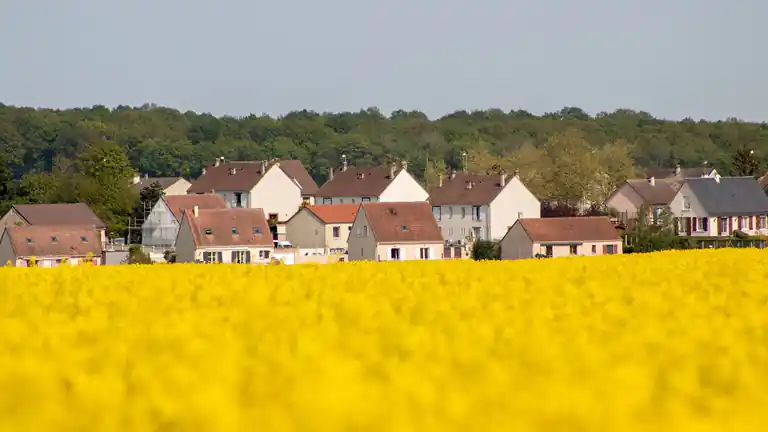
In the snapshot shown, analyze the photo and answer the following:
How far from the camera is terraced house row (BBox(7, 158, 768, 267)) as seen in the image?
240 ft

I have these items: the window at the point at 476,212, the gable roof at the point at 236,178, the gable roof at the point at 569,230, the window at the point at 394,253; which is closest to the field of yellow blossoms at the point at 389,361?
the gable roof at the point at 569,230

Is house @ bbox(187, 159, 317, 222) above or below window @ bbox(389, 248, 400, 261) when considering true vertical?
above

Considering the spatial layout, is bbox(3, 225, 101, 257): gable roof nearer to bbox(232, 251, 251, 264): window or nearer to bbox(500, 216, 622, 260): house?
bbox(232, 251, 251, 264): window

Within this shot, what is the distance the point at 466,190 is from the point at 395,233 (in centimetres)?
2378

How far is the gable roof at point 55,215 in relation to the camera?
8762 centimetres

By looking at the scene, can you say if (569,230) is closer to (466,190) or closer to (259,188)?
(466,190)

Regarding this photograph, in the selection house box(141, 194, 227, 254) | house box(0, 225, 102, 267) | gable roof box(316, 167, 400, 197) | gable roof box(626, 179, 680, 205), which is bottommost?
house box(0, 225, 102, 267)

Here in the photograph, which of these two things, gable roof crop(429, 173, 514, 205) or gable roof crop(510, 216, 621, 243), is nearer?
gable roof crop(510, 216, 621, 243)

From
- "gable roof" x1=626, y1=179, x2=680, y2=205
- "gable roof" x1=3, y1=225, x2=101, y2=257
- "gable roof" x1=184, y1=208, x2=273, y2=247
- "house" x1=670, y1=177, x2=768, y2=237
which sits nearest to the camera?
"gable roof" x1=3, y1=225, x2=101, y2=257

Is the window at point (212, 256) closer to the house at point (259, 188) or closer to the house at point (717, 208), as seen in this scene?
the house at point (259, 188)

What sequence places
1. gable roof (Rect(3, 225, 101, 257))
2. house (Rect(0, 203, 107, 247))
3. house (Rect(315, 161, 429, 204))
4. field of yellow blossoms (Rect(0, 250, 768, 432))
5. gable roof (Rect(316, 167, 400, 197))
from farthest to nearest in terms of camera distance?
1. gable roof (Rect(316, 167, 400, 197))
2. house (Rect(315, 161, 429, 204))
3. house (Rect(0, 203, 107, 247))
4. gable roof (Rect(3, 225, 101, 257))
5. field of yellow blossoms (Rect(0, 250, 768, 432))

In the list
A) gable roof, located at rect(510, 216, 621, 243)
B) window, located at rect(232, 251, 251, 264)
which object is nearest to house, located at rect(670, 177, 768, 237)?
gable roof, located at rect(510, 216, 621, 243)

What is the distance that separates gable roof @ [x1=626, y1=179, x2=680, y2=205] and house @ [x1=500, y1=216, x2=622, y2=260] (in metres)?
26.1

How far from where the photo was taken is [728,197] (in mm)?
98688
